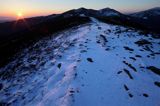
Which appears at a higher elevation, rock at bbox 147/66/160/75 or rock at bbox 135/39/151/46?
rock at bbox 135/39/151/46

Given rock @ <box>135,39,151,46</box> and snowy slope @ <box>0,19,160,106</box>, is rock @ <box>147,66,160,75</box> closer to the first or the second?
snowy slope @ <box>0,19,160,106</box>

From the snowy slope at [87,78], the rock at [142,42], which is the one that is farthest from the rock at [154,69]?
the rock at [142,42]

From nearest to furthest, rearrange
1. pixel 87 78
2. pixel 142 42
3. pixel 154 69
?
pixel 87 78
pixel 154 69
pixel 142 42

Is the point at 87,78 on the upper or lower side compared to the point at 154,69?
upper

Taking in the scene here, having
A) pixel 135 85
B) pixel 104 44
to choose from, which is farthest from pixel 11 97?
pixel 104 44

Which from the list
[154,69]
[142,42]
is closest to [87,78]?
[154,69]

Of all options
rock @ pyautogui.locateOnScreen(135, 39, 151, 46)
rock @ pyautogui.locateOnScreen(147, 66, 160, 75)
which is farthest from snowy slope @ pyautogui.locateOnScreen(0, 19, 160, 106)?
rock @ pyautogui.locateOnScreen(135, 39, 151, 46)

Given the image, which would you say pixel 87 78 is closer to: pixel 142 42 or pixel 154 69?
pixel 154 69

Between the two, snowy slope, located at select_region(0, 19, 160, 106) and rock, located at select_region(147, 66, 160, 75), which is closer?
snowy slope, located at select_region(0, 19, 160, 106)
